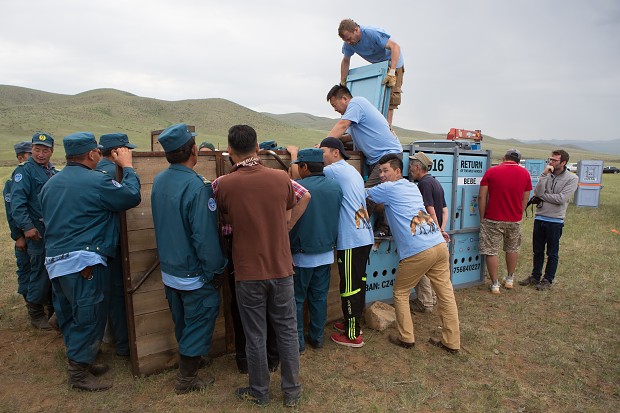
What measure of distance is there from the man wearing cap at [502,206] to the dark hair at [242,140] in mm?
4568

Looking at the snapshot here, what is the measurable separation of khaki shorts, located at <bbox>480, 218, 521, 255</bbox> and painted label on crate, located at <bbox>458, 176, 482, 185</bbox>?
25.2 inches

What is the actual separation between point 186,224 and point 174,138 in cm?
72

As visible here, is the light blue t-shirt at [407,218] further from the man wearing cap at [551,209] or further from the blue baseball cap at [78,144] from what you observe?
the man wearing cap at [551,209]

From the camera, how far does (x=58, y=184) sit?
370 centimetres

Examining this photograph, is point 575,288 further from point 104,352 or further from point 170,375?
point 104,352

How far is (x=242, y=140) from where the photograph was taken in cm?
346

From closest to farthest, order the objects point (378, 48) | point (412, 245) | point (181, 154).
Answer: point (181, 154), point (412, 245), point (378, 48)

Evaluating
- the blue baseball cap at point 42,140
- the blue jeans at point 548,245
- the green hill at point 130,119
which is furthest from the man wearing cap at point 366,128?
the green hill at point 130,119

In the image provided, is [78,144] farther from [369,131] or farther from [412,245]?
[412,245]

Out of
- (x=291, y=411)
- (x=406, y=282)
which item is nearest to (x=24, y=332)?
(x=291, y=411)

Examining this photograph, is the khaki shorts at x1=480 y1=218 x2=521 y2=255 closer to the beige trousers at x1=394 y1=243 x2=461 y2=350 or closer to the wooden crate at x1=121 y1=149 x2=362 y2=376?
the beige trousers at x1=394 y1=243 x2=461 y2=350

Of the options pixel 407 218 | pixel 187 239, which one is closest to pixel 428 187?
pixel 407 218

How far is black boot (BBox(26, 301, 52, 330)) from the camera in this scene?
214 inches

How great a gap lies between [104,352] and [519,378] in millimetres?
4523
